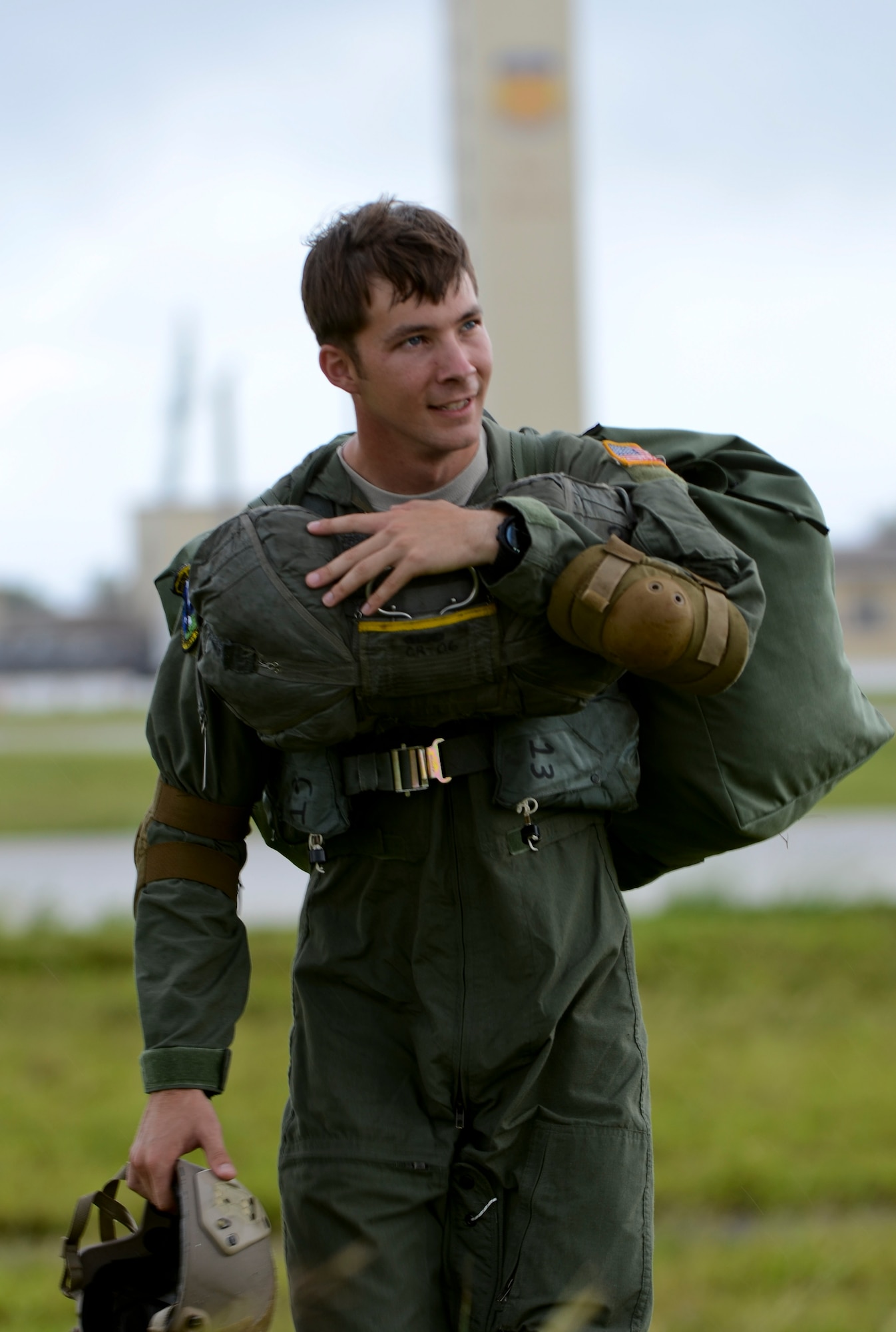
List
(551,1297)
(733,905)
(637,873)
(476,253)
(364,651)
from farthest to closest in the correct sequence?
(476,253)
(733,905)
(637,873)
(551,1297)
(364,651)

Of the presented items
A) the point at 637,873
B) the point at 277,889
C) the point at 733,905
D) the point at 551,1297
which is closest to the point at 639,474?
the point at 637,873

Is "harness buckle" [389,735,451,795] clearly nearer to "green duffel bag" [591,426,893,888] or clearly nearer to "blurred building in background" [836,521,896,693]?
"green duffel bag" [591,426,893,888]

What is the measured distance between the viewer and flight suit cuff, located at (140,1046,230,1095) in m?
2.23

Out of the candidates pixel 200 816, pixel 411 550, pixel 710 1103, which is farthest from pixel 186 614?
pixel 710 1103

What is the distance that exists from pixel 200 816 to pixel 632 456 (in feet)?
2.80

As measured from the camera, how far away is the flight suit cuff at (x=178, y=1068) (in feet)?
7.32

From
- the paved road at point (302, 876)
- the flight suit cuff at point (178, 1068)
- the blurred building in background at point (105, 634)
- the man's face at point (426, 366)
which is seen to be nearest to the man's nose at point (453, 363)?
the man's face at point (426, 366)

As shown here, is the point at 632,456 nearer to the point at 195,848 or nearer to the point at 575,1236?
the point at 195,848

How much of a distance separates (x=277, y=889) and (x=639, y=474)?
→ 7.18 meters

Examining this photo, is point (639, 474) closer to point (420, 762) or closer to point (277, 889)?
point (420, 762)

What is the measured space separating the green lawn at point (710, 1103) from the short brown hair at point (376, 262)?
103 inches

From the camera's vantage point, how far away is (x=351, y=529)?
201cm

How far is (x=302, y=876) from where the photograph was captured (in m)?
9.86

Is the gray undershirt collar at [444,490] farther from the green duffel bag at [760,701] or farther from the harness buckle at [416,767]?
the harness buckle at [416,767]
